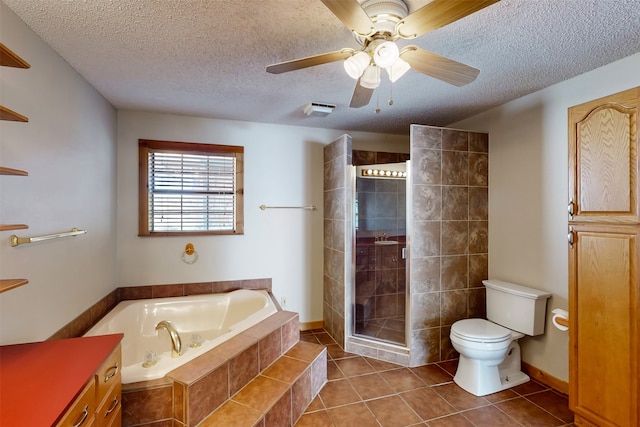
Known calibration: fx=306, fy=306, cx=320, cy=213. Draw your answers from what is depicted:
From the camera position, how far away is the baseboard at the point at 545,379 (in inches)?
91.8

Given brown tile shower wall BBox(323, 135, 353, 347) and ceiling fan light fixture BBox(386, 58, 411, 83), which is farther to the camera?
brown tile shower wall BBox(323, 135, 353, 347)

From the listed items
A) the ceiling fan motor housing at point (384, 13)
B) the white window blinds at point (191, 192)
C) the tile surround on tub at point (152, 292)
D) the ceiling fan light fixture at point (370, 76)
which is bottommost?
the tile surround on tub at point (152, 292)

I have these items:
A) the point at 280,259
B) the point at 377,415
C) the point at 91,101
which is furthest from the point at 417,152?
the point at 91,101

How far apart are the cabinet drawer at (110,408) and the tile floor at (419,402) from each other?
111 centimetres

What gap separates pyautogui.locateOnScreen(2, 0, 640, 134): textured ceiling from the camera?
4.91 ft

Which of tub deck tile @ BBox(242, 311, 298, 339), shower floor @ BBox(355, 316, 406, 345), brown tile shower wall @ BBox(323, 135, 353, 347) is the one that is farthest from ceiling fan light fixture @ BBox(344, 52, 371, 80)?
shower floor @ BBox(355, 316, 406, 345)

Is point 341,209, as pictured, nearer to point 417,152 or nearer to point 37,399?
point 417,152

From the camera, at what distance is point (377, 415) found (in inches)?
82.4

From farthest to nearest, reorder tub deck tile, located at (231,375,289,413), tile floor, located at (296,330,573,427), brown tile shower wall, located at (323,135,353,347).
Answer: 1. brown tile shower wall, located at (323,135,353,347)
2. tile floor, located at (296,330,573,427)
3. tub deck tile, located at (231,375,289,413)

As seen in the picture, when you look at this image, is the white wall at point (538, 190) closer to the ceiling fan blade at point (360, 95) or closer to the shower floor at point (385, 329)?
the shower floor at point (385, 329)

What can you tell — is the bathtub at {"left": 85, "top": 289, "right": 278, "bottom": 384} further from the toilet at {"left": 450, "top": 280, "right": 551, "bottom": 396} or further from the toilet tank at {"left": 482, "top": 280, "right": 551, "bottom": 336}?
the toilet tank at {"left": 482, "top": 280, "right": 551, "bottom": 336}

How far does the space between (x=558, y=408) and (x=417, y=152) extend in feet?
7.12

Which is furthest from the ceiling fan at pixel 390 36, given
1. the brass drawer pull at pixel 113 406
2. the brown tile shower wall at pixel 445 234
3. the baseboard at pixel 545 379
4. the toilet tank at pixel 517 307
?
the baseboard at pixel 545 379

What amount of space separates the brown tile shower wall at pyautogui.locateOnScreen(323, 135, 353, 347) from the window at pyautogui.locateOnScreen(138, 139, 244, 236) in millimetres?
959
